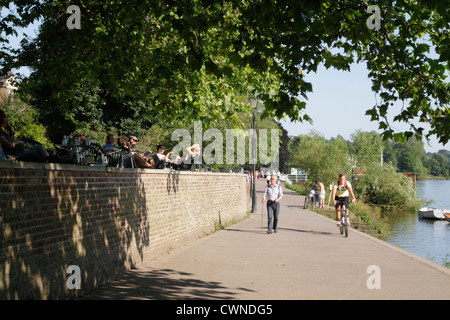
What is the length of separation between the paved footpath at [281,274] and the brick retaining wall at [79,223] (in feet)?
1.38

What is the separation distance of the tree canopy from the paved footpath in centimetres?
252

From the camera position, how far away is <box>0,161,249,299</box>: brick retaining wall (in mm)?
5270

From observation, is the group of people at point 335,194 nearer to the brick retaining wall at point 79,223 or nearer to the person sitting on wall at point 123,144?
the brick retaining wall at point 79,223

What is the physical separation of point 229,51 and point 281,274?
5.46 meters

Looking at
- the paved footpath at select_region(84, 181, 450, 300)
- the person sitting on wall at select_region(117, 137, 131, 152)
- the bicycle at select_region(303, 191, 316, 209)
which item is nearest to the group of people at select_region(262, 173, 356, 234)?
the paved footpath at select_region(84, 181, 450, 300)

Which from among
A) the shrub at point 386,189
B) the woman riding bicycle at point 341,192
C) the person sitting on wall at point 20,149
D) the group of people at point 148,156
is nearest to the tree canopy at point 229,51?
the group of people at point 148,156

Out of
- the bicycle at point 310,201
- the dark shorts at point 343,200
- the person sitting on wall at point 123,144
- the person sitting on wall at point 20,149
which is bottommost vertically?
the bicycle at point 310,201

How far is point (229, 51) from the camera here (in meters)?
11.5

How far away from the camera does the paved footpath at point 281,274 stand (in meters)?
7.12

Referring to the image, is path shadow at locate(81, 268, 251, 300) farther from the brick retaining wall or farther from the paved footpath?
the brick retaining wall

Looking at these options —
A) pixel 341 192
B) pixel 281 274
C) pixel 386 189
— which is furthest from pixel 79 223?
pixel 386 189

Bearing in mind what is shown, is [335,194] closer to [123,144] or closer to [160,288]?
[123,144]

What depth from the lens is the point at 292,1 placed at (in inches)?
257
